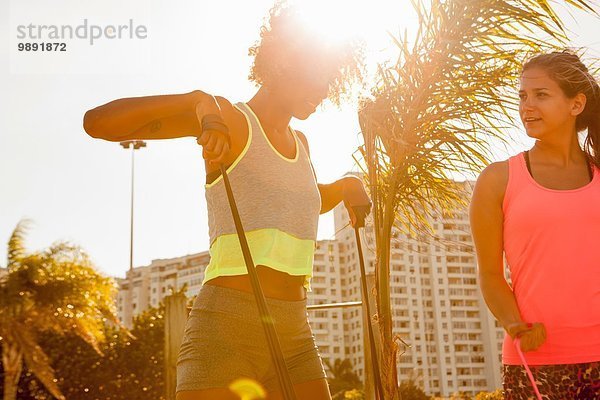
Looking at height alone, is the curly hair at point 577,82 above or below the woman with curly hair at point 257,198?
above

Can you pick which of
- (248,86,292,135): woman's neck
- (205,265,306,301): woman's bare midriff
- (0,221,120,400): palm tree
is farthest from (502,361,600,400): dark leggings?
(0,221,120,400): palm tree

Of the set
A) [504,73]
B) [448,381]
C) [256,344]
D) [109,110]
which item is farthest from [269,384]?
[448,381]

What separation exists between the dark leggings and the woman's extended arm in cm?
108

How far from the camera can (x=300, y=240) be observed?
6.62ft

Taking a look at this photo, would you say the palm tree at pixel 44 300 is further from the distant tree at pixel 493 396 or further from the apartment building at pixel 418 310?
the apartment building at pixel 418 310

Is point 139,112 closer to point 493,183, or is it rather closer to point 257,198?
point 257,198

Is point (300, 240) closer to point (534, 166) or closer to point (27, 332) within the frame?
point (534, 166)

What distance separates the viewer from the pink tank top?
1.94m

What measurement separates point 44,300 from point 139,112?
16.0 m

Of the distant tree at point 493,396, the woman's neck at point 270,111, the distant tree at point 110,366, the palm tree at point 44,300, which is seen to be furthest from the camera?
the distant tree at point 110,366

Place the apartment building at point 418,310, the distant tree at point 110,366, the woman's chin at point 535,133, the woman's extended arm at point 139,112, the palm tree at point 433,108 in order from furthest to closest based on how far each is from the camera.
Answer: the apartment building at point 418,310, the distant tree at point 110,366, the palm tree at point 433,108, the woman's chin at point 535,133, the woman's extended arm at point 139,112

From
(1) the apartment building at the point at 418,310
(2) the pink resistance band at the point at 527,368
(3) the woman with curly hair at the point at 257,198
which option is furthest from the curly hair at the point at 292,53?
(1) the apartment building at the point at 418,310

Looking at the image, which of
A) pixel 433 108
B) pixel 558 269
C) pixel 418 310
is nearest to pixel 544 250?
pixel 558 269

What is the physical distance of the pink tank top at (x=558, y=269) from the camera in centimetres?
194
